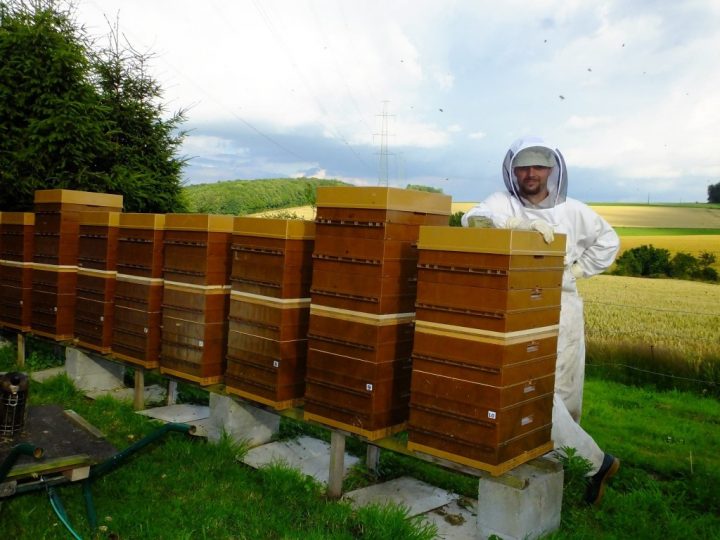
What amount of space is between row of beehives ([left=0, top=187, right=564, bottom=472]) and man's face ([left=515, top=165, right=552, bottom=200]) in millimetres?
732

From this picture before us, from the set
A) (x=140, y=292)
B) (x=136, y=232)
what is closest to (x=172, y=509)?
(x=140, y=292)

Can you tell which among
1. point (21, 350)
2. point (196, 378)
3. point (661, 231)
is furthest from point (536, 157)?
point (661, 231)

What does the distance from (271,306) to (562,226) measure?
248 cm

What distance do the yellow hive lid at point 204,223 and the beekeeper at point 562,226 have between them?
7.63 ft

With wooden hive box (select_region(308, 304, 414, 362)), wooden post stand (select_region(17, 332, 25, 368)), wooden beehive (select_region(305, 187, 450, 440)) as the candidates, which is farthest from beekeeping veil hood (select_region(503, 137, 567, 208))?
wooden post stand (select_region(17, 332, 25, 368))

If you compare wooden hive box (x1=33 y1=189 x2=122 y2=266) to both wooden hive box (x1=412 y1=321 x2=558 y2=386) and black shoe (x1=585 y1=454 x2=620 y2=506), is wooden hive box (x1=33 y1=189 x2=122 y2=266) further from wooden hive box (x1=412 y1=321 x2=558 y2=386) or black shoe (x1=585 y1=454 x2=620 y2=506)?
black shoe (x1=585 y1=454 x2=620 y2=506)

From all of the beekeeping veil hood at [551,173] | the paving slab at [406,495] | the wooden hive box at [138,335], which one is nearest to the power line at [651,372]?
the beekeeping veil hood at [551,173]

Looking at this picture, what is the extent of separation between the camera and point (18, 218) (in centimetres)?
870

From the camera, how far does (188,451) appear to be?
17.9ft

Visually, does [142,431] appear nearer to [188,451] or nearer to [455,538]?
[188,451]

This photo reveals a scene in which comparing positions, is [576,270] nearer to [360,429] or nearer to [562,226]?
[562,226]

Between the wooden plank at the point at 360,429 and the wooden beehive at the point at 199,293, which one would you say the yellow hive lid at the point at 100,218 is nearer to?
the wooden beehive at the point at 199,293

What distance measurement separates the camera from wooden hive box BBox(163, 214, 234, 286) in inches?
233

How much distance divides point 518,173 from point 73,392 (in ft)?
18.6
